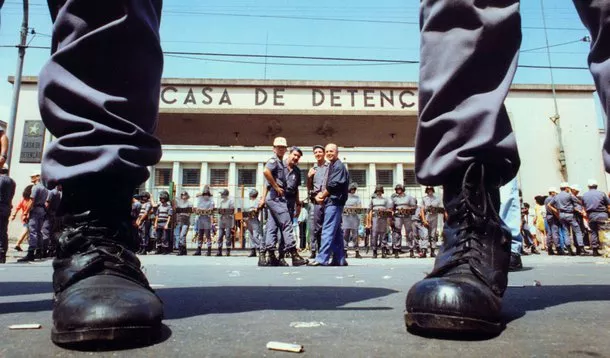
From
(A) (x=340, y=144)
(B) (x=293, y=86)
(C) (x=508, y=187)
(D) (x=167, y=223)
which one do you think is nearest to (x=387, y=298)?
(C) (x=508, y=187)

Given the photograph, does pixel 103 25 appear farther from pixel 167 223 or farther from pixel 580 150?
pixel 580 150

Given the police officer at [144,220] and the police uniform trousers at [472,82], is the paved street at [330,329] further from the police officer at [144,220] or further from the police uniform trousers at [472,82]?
the police officer at [144,220]

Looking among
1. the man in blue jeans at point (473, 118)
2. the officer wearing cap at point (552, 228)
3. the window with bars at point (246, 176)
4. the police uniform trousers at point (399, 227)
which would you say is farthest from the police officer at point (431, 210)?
the window with bars at point (246, 176)

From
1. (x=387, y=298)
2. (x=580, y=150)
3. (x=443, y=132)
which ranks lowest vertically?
(x=387, y=298)

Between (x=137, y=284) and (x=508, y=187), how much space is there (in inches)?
109

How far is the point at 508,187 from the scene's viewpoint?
9.64 feet

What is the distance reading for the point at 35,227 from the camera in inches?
240

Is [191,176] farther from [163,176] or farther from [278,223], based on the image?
[278,223]

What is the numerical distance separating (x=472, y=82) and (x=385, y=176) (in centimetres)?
2899

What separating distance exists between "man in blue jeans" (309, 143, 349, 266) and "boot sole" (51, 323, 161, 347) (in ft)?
13.0

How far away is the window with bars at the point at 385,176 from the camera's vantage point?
96.0 ft

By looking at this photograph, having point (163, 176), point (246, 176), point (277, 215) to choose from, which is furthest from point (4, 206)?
point (163, 176)

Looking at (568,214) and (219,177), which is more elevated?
(219,177)

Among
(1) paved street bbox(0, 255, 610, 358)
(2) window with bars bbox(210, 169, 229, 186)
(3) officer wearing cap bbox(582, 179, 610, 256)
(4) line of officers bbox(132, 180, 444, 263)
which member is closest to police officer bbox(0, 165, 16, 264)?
(4) line of officers bbox(132, 180, 444, 263)
